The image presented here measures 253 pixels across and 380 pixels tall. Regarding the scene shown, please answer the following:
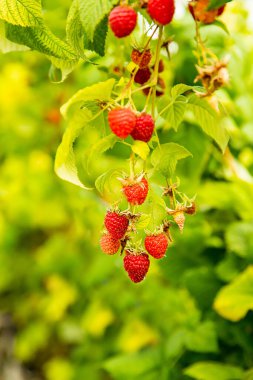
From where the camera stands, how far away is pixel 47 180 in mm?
2398

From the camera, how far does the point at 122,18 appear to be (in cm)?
49

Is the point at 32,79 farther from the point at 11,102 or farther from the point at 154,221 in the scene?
the point at 154,221

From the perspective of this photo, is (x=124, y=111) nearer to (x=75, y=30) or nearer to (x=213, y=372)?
(x=75, y=30)

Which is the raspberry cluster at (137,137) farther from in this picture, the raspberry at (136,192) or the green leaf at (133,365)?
the green leaf at (133,365)

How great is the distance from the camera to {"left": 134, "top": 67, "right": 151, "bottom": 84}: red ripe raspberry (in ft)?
2.08

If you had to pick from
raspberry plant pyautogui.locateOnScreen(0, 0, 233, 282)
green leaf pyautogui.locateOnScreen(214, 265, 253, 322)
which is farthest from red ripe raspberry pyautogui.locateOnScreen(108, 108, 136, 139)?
green leaf pyautogui.locateOnScreen(214, 265, 253, 322)

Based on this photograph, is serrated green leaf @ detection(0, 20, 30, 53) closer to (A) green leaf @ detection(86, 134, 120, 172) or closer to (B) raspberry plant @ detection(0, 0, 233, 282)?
(B) raspberry plant @ detection(0, 0, 233, 282)

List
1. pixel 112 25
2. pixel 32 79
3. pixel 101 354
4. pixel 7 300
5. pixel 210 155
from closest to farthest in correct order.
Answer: pixel 112 25, pixel 210 155, pixel 101 354, pixel 32 79, pixel 7 300

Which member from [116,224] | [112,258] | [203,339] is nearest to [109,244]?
[116,224]

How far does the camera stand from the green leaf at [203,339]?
3.52 ft

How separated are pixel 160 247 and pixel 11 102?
2048 millimetres

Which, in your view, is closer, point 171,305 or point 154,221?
point 154,221

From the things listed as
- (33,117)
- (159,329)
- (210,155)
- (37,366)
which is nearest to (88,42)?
(210,155)

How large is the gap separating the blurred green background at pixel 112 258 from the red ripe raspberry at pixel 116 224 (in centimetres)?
15
